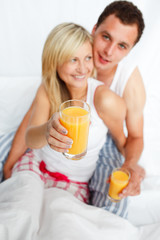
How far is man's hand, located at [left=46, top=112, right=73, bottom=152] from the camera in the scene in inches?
23.9

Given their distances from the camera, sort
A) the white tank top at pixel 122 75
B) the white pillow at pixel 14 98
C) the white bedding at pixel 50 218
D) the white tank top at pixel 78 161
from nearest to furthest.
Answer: the white bedding at pixel 50 218 < the white tank top at pixel 78 161 < the white tank top at pixel 122 75 < the white pillow at pixel 14 98

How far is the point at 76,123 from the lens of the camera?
0.59 metres

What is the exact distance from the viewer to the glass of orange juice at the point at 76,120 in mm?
588

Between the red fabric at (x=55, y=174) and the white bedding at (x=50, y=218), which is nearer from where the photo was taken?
the white bedding at (x=50, y=218)

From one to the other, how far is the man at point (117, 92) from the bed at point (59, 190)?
5 centimetres

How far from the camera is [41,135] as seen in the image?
80 centimetres

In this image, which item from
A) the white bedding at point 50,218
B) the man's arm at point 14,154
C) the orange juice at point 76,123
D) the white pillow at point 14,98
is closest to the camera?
the orange juice at point 76,123

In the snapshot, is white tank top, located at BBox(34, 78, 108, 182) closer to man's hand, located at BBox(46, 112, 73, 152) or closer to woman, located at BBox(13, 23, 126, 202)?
woman, located at BBox(13, 23, 126, 202)

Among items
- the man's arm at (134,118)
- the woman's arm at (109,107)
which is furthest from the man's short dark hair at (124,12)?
the man's arm at (134,118)

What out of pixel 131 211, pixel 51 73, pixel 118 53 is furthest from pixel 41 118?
pixel 131 211

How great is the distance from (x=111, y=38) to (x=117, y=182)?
0.61m

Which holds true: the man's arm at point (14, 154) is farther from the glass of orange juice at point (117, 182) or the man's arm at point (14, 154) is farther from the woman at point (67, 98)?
the glass of orange juice at point (117, 182)

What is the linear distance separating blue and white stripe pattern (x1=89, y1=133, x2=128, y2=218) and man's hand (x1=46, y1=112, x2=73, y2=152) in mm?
553

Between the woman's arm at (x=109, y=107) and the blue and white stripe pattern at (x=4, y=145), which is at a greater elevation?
the woman's arm at (x=109, y=107)
